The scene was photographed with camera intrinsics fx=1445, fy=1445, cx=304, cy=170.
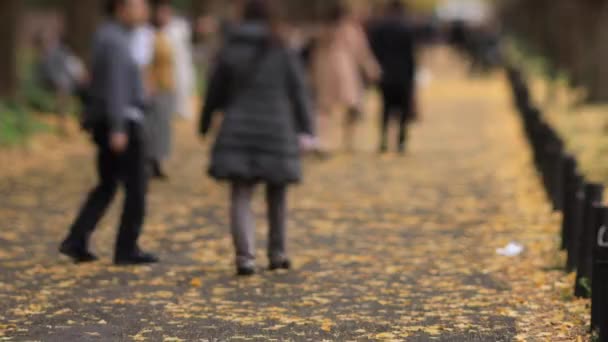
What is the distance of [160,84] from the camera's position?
14.7 meters

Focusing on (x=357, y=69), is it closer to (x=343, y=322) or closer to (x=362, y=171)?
(x=362, y=171)

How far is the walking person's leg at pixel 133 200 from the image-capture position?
9.48 metres

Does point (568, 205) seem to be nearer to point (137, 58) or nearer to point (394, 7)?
point (137, 58)

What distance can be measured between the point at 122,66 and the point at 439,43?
7783 cm

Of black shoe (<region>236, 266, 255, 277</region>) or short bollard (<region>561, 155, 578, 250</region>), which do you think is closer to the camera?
black shoe (<region>236, 266, 255, 277</region>)

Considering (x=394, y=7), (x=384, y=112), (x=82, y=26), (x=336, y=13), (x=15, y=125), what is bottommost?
(x=15, y=125)

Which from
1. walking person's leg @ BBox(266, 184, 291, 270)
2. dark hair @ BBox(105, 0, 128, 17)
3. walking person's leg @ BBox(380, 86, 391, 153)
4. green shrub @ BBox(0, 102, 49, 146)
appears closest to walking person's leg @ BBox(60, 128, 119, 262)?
dark hair @ BBox(105, 0, 128, 17)

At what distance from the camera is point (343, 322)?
25.7 ft

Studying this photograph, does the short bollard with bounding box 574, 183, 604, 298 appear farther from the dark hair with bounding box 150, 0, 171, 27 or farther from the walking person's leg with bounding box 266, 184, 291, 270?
the dark hair with bounding box 150, 0, 171, 27

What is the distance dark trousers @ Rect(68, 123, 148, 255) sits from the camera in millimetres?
9476

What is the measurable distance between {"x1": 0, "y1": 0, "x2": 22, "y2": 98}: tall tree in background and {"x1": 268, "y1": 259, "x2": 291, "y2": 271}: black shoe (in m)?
12.6

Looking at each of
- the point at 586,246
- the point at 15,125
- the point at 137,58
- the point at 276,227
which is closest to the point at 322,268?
the point at 276,227

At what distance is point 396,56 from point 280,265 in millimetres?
8788

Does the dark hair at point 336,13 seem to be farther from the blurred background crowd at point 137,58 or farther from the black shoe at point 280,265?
the black shoe at point 280,265
